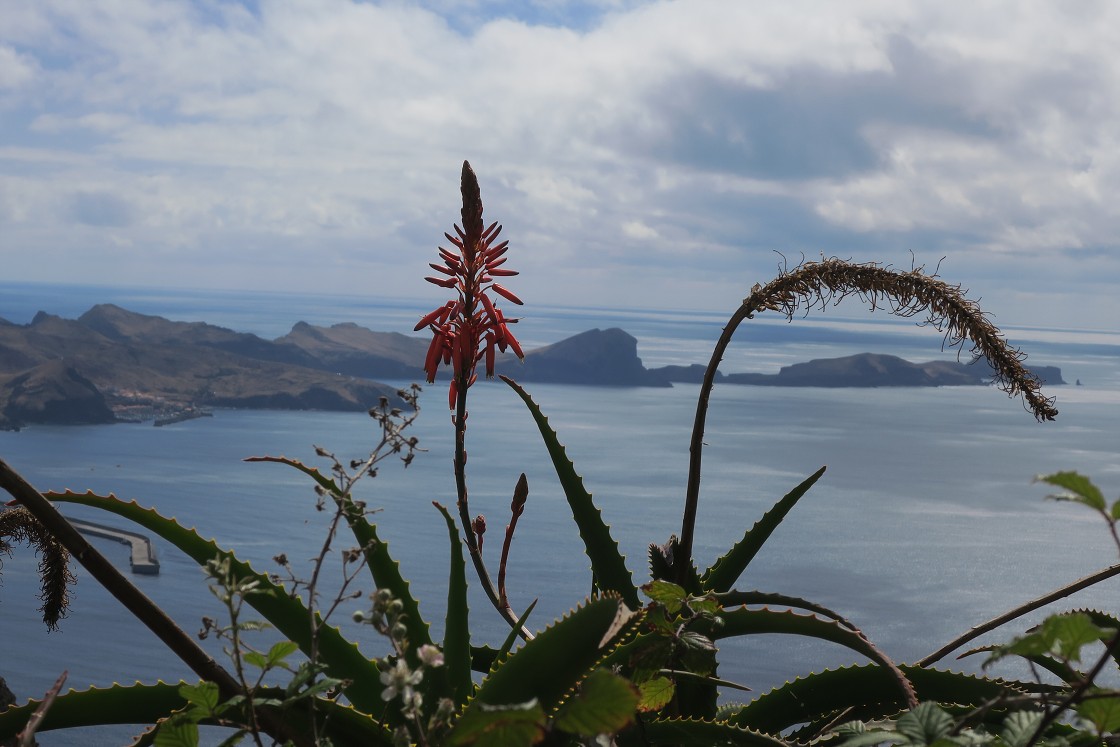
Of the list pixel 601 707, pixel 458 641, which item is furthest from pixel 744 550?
pixel 601 707

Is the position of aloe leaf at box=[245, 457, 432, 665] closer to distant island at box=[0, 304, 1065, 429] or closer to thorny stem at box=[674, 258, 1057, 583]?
thorny stem at box=[674, 258, 1057, 583]

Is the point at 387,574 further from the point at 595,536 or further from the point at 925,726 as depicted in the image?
the point at 925,726

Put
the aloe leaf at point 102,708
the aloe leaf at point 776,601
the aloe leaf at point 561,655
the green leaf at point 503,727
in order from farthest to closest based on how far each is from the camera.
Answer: the aloe leaf at point 776,601, the aloe leaf at point 102,708, the aloe leaf at point 561,655, the green leaf at point 503,727

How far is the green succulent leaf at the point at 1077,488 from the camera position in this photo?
1.49 feet

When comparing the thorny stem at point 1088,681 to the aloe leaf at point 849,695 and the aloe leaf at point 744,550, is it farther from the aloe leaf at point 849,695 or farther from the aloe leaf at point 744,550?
the aloe leaf at point 744,550

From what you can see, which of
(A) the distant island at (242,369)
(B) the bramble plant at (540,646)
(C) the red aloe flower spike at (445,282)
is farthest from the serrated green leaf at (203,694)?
(A) the distant island at (242,369)

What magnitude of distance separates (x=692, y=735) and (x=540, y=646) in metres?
0.21

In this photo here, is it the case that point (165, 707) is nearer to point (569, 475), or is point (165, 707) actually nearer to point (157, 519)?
point (157, 519)

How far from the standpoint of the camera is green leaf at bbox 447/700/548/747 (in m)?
0.37

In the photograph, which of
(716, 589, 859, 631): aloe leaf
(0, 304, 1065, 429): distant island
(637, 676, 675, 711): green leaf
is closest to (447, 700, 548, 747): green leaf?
(637, 676, 675, 711): green leaf

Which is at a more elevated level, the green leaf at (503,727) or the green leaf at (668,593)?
the green leaf at (503,727)

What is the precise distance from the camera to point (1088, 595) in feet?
51.2

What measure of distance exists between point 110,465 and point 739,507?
13.2 meters

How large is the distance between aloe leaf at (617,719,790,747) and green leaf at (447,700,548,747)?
0.39 m
